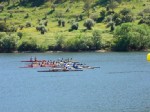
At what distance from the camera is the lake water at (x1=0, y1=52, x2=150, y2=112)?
84812mm

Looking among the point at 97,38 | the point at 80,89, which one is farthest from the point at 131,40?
the point at 80,89

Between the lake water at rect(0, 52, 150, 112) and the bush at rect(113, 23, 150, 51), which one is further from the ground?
the bush at rect(113, 23, 150, 51)

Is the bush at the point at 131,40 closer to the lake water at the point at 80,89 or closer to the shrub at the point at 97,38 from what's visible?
the shrub at the point at 97,38

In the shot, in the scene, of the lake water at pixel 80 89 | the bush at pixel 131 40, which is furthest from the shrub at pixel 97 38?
the lake water at pixel 80 89

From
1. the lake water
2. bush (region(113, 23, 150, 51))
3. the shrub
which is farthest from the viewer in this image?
the shrub

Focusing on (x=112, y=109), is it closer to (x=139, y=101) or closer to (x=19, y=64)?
(x=139, y=101)

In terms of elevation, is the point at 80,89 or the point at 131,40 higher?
the point at 131,40

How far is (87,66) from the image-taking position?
456ft

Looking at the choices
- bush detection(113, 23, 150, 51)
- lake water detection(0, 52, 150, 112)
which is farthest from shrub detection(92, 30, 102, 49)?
lake water detection(0, 52, 150, 112)

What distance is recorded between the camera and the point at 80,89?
10231 cm

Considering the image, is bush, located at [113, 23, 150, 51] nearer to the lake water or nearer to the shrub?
the shrub

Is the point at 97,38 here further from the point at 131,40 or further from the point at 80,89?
the point at 80,89

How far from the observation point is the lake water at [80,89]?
84.8 m

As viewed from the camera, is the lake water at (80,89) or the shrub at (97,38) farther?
the shrub at (97,38)
